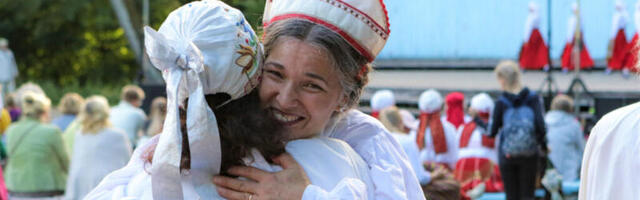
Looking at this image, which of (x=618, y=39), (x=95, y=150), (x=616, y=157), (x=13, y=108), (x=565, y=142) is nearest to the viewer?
(x=616, y=157)

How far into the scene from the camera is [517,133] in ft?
20.9

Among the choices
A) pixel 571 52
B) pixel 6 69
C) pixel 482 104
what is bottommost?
pixel 571 52

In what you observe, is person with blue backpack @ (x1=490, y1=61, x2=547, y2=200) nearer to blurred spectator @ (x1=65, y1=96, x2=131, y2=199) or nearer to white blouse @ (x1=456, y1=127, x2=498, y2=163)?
white blouse @ (x1=456, y1=127, x2=498, y2=163)

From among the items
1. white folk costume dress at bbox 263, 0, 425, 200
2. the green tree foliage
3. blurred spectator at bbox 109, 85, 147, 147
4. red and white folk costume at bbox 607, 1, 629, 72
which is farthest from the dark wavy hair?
the green tree foliage

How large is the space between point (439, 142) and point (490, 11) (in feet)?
26.6

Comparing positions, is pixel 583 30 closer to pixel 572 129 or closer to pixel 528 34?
pixel 528 34

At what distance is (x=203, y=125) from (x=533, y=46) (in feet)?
41.9

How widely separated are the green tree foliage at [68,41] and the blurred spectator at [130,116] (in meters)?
10.9

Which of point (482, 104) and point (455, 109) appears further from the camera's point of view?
point (455, 109)

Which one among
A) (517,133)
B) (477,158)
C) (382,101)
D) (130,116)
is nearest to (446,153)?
(477,158)

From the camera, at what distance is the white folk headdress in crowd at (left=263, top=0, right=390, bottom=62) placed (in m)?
1.87

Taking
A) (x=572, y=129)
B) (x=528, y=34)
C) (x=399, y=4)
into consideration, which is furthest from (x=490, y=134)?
(x=399, y=4)

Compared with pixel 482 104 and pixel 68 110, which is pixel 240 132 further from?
pixel 68 110

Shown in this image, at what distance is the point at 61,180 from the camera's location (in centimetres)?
663
